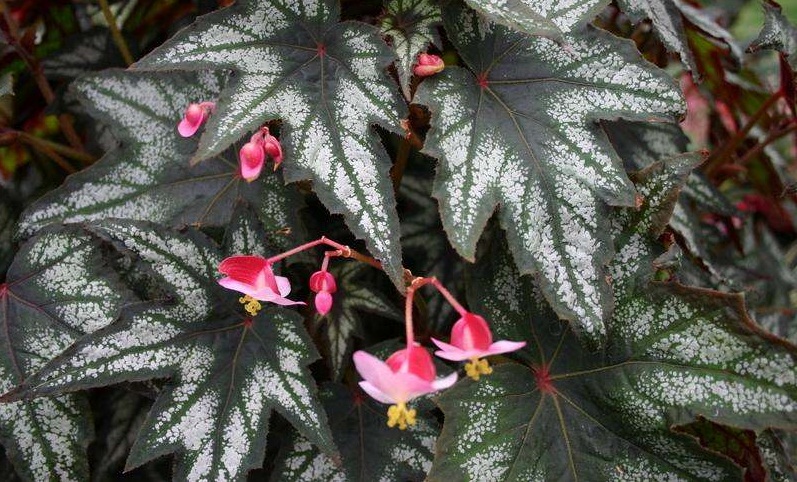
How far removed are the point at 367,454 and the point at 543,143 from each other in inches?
19.8

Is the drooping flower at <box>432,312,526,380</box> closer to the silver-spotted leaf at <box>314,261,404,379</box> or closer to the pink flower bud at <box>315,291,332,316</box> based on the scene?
the pink flower bud at <box>315,291,332,316</box>

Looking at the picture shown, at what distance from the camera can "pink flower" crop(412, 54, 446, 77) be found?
0.97 m

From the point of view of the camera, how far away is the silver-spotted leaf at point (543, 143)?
93 centimetres

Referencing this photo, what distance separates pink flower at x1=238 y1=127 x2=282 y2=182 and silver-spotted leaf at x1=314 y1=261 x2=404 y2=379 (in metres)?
0.27

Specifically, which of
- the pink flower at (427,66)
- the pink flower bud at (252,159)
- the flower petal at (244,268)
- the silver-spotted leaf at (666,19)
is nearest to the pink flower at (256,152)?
the pink flower bud at (252,159)

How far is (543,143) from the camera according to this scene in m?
0.98

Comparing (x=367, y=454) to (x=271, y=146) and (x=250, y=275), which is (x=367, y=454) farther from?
(x=271, y=146)

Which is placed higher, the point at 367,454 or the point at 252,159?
the point at 252,159

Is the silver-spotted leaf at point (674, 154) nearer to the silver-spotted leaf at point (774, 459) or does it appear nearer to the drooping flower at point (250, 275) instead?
the silver-spotted leaf at point (774, 459)

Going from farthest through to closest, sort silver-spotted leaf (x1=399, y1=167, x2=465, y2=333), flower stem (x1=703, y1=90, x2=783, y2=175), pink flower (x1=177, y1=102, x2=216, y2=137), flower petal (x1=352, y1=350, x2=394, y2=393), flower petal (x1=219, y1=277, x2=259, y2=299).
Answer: flower stem (x1=703, y1=90, x2=783, y2=175) < silver-spotted leaf (x1=399, y1=167, x2=465, y2=333) < pink flower (x1=177, y1=102, x2=216, y2=137) < flower petal (x1=219, y1=277, x2=259, y2=299) < flower petal (x1=352, y1=350, x2=394, y2=393)

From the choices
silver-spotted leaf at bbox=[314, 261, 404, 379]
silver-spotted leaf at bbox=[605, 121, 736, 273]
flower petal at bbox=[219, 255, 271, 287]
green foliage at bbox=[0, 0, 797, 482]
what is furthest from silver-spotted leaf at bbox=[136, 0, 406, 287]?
silver-spotted leaf at bbox=[605, 121, 736, 273]

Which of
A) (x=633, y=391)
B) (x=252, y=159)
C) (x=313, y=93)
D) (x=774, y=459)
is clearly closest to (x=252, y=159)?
(x=252, y=159)

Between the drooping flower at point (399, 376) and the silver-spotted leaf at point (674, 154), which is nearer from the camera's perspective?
the drooping flower at point (399, 376)

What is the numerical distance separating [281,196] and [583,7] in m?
0.51
